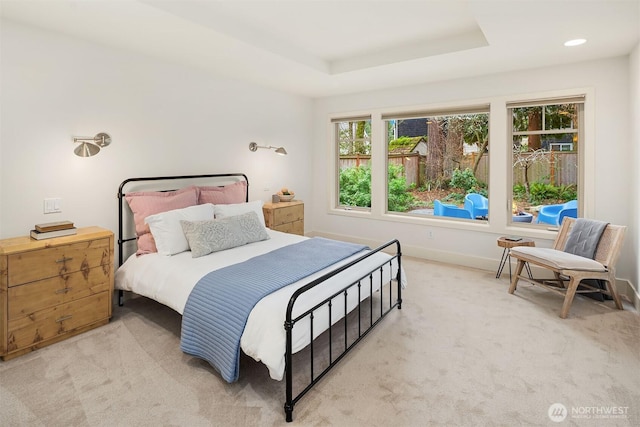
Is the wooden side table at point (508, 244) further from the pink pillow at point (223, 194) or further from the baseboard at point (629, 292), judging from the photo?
the pink pillow at point (223, 194)

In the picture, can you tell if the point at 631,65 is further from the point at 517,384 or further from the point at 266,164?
the point at 266,164

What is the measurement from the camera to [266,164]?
5.17m

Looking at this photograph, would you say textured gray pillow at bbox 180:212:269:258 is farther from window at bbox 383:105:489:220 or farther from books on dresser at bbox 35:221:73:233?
window at bbox 383:105:489:220

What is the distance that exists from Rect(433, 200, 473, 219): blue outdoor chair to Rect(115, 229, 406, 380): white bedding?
1976 mm

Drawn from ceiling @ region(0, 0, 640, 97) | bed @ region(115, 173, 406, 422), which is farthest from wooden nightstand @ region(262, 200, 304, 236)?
ceiling @ region(0, 0, 640, 97)

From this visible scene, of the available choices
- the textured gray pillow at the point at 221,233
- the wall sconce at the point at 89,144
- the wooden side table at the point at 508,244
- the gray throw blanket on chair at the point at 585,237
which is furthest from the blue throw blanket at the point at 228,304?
the gray throw blanket on chair at the point at 585,237

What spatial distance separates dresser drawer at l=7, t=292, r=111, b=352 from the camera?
248cm

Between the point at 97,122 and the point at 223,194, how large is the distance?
4.51 ft

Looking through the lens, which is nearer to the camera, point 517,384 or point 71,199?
point 517,384

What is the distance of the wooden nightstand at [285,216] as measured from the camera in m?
4.82

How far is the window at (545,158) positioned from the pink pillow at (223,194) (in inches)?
131

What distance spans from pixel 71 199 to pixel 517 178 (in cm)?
476

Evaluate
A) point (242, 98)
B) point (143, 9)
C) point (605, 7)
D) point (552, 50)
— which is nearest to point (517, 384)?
point (605, 7)

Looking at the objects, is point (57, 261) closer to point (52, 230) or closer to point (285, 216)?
point (52, 230)
